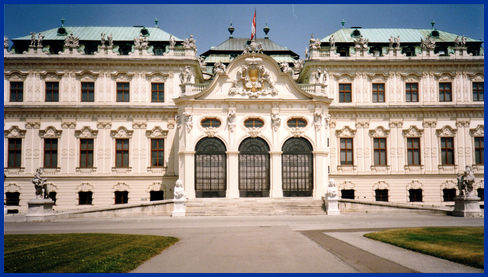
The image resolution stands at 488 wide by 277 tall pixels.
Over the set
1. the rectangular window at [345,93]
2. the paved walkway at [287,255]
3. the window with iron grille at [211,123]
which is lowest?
the paved walkway at [287,255]

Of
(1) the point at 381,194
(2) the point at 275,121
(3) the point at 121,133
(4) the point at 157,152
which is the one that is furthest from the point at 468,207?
(3) the point at 121,133

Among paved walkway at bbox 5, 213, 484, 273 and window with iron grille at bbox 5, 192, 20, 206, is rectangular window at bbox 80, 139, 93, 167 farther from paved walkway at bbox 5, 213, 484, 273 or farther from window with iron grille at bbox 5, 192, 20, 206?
paved walkway at bbox 5, 213, 484, 273

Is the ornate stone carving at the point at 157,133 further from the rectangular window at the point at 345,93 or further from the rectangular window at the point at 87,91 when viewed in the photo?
the rectangular window at the point at 345,93

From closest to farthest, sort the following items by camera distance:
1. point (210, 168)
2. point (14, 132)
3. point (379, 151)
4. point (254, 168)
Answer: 1. point (210, 168)
2. point (254, 168)
3. point (14, 132)
4. point (379, 151)

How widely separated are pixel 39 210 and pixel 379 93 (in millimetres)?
29820

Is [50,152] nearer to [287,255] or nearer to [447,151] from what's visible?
[287,255]

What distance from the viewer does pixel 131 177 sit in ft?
134

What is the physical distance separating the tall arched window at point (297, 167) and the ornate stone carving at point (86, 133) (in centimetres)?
1694

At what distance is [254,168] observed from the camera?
122 ft

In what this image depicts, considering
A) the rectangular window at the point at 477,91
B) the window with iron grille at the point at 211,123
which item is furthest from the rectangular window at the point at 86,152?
the rectangular window at the point at 477,91

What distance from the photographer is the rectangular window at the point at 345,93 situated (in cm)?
4222

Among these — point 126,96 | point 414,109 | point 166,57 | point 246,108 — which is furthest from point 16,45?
point 414,109

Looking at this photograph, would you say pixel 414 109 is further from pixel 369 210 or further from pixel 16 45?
pixel 16 45

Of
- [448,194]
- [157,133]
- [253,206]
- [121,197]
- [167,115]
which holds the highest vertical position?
[167,115]
